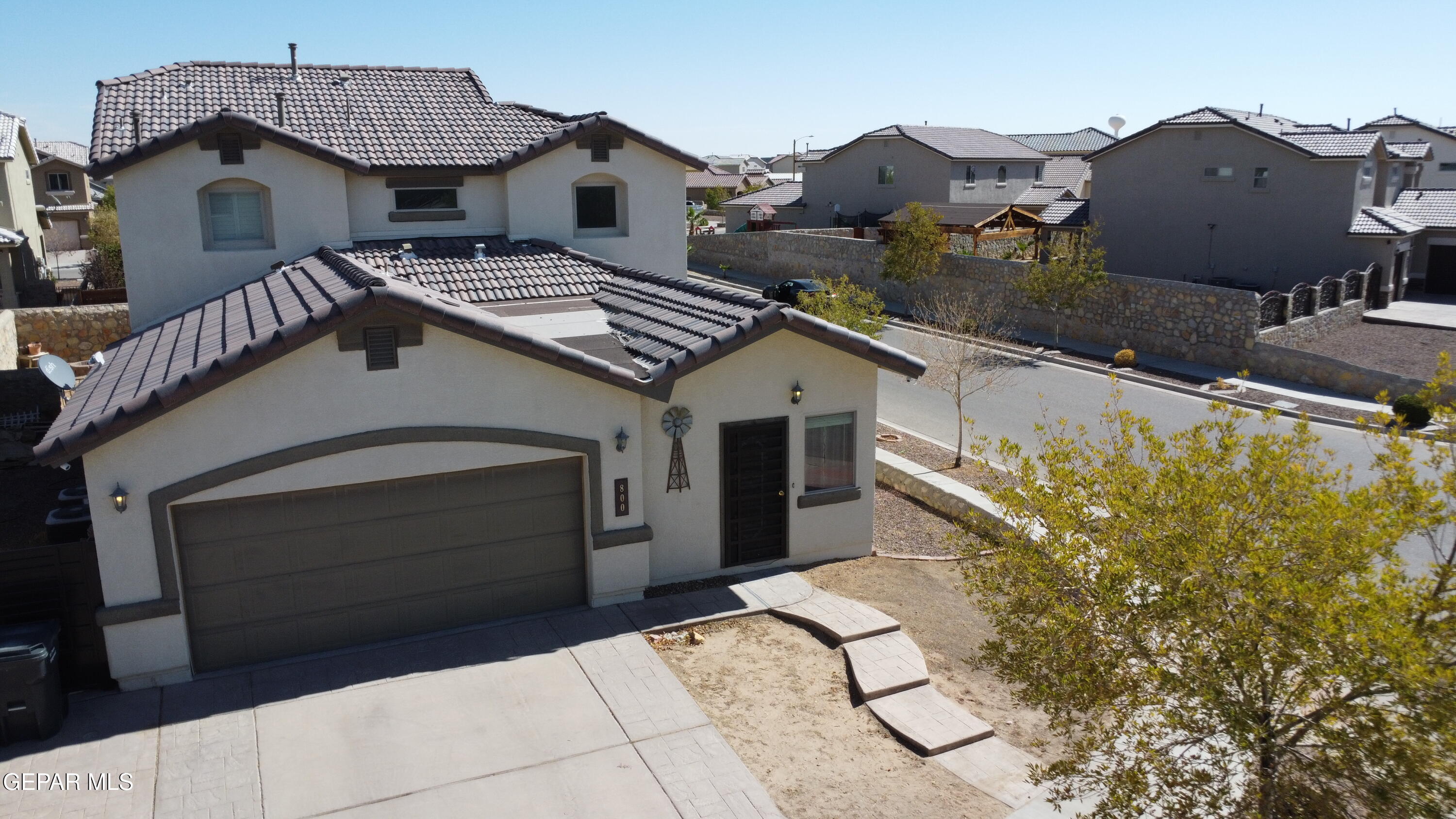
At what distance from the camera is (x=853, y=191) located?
54.8 m

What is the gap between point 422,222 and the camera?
18.9 meters

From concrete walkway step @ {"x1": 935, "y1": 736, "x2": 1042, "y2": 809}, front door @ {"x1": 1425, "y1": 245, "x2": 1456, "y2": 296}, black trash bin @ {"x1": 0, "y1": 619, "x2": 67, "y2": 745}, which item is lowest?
concrete walkway step @ {"x1": 935, "y1": 736, "x2": 1042, "y2": 809}

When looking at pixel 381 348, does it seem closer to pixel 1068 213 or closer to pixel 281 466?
pixel 281 466

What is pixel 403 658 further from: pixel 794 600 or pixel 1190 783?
pixel 1190 783

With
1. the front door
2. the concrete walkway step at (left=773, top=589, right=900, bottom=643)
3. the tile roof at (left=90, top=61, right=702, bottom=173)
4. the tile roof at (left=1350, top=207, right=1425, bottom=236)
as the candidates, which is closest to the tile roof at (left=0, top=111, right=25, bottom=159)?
the tile roof at (left=90, top=61, right=702, bottom=173)

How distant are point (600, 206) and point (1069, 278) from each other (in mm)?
16972

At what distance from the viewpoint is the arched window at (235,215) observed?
55.9 feet

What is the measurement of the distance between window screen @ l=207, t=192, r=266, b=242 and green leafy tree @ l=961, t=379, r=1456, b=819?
1520cm

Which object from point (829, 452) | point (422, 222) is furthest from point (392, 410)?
point (422, 222)

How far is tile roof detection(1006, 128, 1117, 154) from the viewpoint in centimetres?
7544

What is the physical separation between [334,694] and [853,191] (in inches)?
1885

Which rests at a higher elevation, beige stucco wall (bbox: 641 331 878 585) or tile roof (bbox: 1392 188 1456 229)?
tile roof (bbox: 1392 188 1456 229)

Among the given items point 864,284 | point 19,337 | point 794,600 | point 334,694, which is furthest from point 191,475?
point 864,284

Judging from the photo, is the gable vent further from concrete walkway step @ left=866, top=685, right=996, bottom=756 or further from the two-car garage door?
concrete walkway step @ left=866, top=685, right=996, bottom=756
